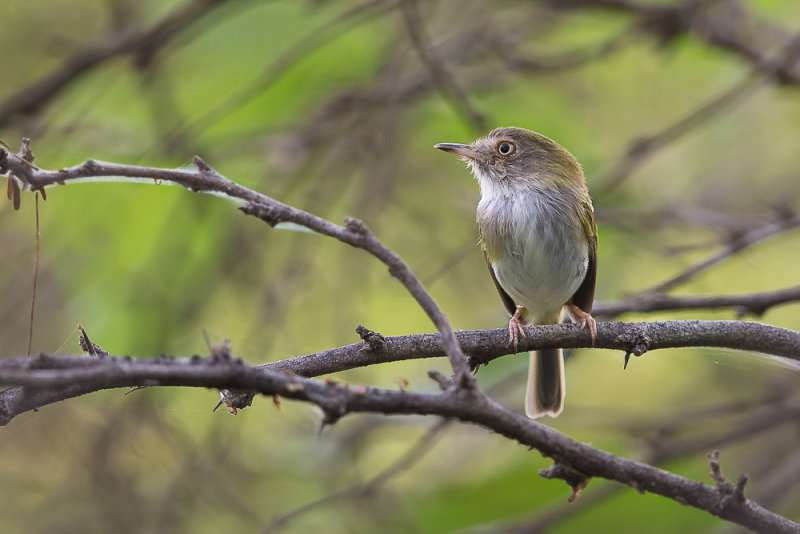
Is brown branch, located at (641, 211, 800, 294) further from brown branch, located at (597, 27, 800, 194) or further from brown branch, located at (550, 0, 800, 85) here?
brown branch, located at (550, 0, 800, 85)

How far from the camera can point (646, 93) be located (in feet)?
23.7

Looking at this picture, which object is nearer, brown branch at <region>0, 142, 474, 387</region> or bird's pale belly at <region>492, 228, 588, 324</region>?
brown branch at <region>0, 142, 474, 387</region>

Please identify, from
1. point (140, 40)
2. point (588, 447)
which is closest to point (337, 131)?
point (140, 40)

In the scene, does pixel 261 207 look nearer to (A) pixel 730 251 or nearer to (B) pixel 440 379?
(B) pixel 440 379

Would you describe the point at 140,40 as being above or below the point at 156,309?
above

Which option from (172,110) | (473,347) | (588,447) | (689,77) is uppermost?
(689,77)

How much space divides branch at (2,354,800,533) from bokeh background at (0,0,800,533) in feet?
6.05

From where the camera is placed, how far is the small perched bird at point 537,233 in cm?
400

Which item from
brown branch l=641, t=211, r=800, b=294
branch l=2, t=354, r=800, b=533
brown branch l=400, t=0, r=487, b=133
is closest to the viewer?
branch l=2, t=354, r=800, b=533

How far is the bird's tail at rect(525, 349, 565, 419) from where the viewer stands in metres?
4.15

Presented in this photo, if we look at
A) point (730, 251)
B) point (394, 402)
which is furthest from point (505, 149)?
point (394, 402)

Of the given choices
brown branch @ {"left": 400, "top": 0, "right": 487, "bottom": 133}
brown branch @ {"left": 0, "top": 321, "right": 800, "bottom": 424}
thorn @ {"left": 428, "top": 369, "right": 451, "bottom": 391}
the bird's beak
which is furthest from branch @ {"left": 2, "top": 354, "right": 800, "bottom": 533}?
the bird's beak

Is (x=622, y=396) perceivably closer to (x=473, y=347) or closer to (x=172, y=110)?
(x=172, y=110)

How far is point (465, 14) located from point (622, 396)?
292 cm
